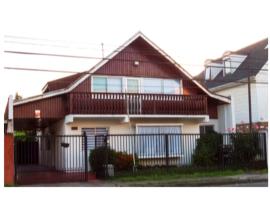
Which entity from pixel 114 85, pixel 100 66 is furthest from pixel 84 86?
pixel 114 85

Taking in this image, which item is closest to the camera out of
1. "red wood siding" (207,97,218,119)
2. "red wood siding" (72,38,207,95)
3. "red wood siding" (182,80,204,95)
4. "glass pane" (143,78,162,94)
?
"red wood siding" (72,38,207,95)

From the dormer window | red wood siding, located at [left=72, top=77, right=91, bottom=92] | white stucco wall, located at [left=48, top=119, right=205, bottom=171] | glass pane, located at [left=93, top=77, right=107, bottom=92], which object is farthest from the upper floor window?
the dormer window

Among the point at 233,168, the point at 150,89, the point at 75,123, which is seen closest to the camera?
the point at 233,168

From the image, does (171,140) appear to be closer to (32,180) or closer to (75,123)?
(75,123)

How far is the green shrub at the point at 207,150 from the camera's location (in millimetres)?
19203

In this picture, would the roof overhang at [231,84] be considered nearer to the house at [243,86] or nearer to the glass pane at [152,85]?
the house at [243,86]

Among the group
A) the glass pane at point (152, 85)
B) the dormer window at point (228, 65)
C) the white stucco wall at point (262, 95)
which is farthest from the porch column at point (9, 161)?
the dormer window at point (228, 65)

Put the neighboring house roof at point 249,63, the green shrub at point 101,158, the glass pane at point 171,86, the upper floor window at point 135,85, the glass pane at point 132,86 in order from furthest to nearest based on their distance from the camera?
the neighboring house roof at point 249,63
the glass pane at point 171,86
the glass pane at point 132,86
the upper floor window at point 135,85
the green shrub at point 101,158

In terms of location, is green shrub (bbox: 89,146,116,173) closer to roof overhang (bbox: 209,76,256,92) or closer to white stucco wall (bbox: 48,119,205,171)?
white stucco wall (bbox: 48,119,205,171)

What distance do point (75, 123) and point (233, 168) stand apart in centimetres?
766

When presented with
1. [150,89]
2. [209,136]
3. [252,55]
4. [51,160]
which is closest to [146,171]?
[209,136]

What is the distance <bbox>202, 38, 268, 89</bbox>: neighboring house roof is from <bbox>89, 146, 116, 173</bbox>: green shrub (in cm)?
1332

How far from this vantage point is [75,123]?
21.6 meters

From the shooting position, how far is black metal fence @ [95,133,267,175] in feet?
62.1
